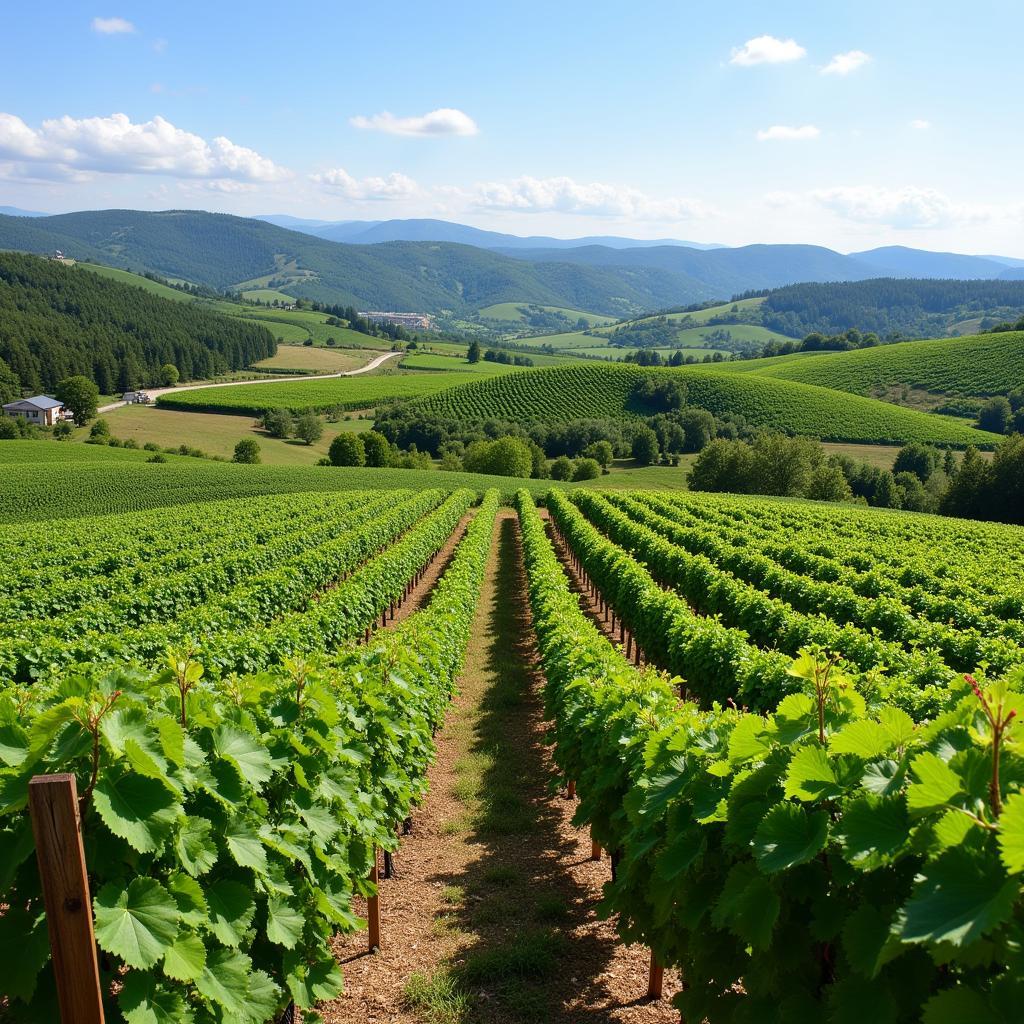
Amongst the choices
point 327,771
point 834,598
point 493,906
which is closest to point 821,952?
point 327,771

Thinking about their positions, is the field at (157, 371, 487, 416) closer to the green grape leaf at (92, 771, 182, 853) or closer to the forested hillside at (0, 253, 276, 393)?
the forested hillside at (0, 253, 276, 393)

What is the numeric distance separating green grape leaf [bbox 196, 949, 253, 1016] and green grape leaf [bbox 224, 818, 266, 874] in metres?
0.37

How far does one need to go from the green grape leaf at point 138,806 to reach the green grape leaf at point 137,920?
0.17 m

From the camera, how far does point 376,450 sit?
7525 cm

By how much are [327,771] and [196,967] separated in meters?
1.97

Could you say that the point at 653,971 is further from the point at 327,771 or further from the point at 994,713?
the point at 994,713

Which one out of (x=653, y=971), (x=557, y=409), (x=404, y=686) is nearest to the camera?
(x=653, y=971)

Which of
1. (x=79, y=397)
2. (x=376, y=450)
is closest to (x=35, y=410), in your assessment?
(x=79, y=397)

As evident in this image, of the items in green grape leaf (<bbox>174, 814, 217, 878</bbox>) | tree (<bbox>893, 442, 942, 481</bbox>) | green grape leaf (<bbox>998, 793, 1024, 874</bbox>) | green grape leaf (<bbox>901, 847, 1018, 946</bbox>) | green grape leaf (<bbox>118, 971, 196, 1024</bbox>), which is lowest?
tree (<bbox>893, 442, 942, 481</bbox>)

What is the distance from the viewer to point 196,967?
298 centimetres

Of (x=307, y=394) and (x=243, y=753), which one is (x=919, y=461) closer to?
(x=307, y=394)

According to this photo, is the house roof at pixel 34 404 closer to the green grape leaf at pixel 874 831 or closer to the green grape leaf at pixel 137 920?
the green grape leaf at pixel 137 920

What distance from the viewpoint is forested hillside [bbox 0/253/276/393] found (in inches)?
4094

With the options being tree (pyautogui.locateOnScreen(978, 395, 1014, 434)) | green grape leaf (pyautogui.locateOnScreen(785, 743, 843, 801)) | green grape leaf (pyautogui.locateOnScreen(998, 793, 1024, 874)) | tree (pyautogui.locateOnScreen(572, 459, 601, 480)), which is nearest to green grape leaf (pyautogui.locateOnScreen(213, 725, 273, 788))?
green grape leaf (pyautogui.locateOnScreen(785, 743, 843, 801))
